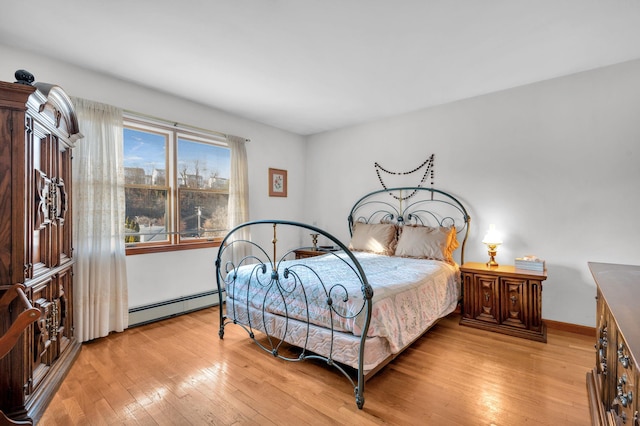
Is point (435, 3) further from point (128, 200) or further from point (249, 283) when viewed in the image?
point (128, 200)

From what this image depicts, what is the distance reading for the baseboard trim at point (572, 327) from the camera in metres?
2.88

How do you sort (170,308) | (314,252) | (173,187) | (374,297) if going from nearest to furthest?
(374,297)
(170,308)
(173,187)
(314,252)

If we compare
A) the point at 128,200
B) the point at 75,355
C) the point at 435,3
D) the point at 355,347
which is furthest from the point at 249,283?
the point at 435,3

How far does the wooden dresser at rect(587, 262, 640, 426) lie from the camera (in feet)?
2.81

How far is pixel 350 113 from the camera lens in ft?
13.5

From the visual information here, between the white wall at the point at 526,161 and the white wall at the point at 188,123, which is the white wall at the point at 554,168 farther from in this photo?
the white wall at the point at 188,123

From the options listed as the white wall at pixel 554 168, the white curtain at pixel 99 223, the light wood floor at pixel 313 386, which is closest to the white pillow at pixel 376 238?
the white wall at pixel 554 168

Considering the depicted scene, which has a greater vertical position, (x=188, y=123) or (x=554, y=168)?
(x=188, y=123)

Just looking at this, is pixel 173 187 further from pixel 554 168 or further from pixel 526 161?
pixel 554 168

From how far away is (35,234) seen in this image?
1.89 meters

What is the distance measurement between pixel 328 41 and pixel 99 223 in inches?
104

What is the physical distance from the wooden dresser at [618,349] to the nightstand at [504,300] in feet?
3.14

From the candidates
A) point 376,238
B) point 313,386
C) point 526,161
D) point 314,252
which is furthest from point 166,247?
point 526,161

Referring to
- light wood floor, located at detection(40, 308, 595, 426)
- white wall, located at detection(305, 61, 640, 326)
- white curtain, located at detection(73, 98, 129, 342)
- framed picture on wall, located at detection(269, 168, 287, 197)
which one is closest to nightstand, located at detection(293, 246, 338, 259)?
framed picture on wall, located at detection(269, 168, 287, 197)
